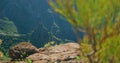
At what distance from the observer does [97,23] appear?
6.18m

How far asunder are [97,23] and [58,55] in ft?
38.3

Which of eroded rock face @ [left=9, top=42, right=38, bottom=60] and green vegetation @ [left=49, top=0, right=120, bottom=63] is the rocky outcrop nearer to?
eroded rock face @ [left=9, top=42, right=38, bottom=60]

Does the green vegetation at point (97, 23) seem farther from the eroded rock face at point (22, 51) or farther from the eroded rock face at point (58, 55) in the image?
the eroded rock face at point (22, 51)

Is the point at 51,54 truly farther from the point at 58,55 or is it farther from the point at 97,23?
the point at 97,23

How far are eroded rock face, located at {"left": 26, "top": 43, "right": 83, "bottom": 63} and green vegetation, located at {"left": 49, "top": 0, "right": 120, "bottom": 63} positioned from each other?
29.4ft

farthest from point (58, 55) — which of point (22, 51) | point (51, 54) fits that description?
point (22, 51)

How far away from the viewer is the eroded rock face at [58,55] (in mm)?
16486

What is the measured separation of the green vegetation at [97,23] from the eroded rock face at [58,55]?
8.95 meters

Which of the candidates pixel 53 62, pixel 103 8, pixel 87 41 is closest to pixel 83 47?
pixel 87 41

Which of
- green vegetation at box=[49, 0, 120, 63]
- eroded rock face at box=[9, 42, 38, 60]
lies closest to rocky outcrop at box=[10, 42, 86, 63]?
eroded rock face at box=[9, 42, 38, 60]

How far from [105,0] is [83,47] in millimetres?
1370

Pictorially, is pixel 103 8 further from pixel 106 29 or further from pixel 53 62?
pixel 53 62

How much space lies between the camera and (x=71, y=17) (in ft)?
20.6

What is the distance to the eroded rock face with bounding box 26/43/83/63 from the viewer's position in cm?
1649
